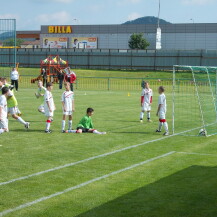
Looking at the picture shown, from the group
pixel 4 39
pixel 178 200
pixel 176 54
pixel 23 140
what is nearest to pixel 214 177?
pixel 178 200

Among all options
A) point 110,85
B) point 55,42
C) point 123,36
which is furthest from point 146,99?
point 55,42

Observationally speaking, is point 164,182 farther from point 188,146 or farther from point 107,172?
point 188,146

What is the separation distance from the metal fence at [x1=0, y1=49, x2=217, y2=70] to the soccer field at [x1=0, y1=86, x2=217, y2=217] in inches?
2055

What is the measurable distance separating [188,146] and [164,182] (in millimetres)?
4671

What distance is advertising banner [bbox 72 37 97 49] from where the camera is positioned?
342ft

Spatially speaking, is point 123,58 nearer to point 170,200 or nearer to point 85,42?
point 85,42

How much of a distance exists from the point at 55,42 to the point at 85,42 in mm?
8090

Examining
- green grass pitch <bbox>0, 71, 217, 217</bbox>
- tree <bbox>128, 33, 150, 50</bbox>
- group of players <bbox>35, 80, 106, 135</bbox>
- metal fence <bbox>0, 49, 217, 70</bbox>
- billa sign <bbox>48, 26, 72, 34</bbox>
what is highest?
billa sign <bbox>48, 26, 72, 34</bbox>

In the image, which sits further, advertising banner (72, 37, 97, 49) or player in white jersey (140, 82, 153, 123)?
advertising banner (72, 37, 97, 49)

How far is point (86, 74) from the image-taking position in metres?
66.6

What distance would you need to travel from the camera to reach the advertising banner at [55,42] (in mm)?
108537

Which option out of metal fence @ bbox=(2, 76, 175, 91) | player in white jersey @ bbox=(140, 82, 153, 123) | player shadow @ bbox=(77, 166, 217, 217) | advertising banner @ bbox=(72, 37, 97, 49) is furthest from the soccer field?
advertising banner @ bbox=(72, 37, 97, 49)

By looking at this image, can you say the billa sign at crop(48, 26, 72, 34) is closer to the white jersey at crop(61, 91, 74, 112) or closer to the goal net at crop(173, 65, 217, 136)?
the goal net at crop(173, 65, 217, 136)

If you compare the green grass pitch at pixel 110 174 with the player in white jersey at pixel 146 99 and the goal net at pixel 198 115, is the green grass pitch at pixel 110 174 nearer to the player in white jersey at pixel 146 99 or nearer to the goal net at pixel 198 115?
the goal net at pixel 198 115
